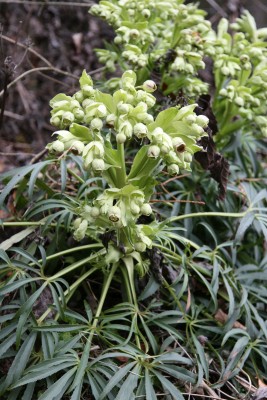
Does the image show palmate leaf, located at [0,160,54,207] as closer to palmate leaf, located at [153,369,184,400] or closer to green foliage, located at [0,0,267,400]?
green foliage, located at [0,0,267,400]

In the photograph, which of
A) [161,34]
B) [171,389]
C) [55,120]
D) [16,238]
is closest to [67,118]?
[55,120]

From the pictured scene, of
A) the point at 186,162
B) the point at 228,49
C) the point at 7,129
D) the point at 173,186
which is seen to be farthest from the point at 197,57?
the point at 7,129

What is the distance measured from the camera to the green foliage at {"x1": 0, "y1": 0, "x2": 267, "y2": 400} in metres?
1.20

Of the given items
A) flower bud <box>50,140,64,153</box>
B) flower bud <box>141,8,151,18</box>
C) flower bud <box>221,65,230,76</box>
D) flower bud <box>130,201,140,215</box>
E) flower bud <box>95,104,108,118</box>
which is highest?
flower bud <box>141,8,151,18</box>

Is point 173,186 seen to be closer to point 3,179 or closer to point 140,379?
point 3,179

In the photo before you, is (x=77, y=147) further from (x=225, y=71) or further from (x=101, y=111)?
(x=225, y=71)

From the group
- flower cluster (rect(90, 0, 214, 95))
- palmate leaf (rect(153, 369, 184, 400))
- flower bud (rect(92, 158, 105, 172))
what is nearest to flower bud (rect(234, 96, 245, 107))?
flower cluster (rect(90, 0, 214, 95))

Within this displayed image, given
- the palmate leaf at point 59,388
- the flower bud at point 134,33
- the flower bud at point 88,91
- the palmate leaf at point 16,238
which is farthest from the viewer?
the flower bud at point 134,33

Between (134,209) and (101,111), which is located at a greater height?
(101,111)

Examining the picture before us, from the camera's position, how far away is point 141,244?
1264mm

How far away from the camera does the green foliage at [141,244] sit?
1199mm

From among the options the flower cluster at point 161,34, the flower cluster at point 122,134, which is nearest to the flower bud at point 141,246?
the flower cluster at point 122,134

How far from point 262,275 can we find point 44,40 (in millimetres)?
1937

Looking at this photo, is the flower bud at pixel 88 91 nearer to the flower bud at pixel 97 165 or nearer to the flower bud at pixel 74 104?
the flower bud at pixel 74 104
